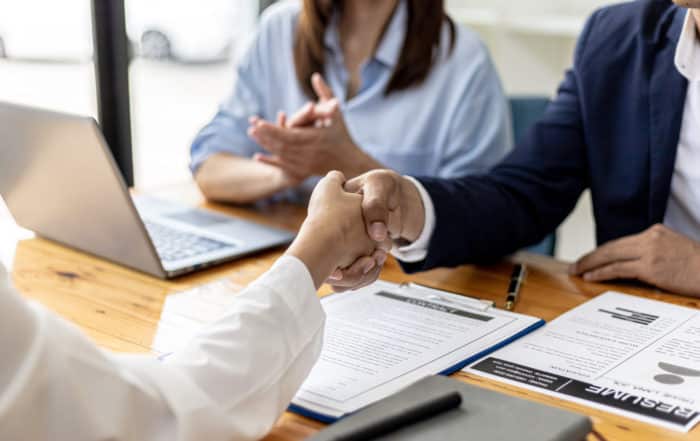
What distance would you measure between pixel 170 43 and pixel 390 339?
Result: 2.78m

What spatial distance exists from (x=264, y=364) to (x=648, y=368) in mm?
428

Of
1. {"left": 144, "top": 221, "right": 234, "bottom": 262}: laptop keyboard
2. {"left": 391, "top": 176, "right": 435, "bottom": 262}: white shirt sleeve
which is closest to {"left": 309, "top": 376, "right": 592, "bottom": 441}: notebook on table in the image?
{"left": 391, "top": 176, "right": 435, "bottom": 262}: white shirt sleeve

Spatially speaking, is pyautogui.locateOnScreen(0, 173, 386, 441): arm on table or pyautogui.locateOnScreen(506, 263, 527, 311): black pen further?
pyautogui.locateOnScreen(506, 263, 527, 311): black pen

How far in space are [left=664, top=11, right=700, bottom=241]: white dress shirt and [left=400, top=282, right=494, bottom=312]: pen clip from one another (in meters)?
0.50

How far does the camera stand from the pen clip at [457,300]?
1102 mm

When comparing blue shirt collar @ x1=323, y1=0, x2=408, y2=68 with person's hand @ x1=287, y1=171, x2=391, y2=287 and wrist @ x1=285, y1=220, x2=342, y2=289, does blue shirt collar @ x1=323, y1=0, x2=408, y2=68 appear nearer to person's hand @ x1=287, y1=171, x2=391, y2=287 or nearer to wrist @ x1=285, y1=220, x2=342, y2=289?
person's hand @ x1=287, y1=171, x2=391, y2=287

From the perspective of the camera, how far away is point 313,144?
1540mm

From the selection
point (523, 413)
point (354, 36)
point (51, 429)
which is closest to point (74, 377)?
point (51, 429)

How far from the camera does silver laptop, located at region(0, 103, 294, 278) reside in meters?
1.14

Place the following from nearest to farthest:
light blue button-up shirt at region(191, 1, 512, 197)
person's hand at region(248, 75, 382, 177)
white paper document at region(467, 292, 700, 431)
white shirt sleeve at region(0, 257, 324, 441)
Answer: white shirt sleeve at region(0, 257, 324, 441)
white paper document at region(467, 292, 700, 431)
person's hand at region(248, 75, 382, 177)
light blue button-up shirt at region(191, 1, 512, 197)

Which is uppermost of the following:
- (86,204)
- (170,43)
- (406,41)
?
(406,41)

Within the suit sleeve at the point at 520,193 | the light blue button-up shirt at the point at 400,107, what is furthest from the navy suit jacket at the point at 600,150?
the light blue button-up shirt at the point at 400,107

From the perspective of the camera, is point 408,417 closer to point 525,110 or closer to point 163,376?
point 163,376

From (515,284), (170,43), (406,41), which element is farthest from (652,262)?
(170,43)
